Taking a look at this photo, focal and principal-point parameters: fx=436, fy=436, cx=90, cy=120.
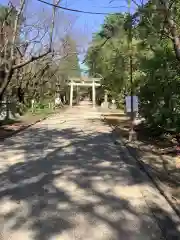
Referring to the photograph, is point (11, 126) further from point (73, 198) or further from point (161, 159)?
point (73, 198)

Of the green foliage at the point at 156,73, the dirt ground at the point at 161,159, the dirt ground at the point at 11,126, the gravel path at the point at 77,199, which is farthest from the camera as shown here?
the dirt ground at the point at 11,126

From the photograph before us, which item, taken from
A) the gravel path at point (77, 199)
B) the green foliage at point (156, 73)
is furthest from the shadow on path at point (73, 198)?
the green foliage at point (156, 73)

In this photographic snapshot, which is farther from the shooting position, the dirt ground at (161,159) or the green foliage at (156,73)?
the green foliage at (156,73)

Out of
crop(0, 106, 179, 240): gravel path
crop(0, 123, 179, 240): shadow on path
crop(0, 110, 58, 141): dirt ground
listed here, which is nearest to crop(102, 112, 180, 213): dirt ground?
crop(0, 106, 179, 240): gravel path

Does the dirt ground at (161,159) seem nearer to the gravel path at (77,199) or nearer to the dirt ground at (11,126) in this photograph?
the gravel path at (77,199)

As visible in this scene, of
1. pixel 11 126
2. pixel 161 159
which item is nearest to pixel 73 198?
pixel 161 159

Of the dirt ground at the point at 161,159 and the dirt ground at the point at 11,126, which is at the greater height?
the dirt ground at the point at 161,159

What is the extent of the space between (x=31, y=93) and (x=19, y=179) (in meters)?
39.8

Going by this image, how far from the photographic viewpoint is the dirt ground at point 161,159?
8.64 metres

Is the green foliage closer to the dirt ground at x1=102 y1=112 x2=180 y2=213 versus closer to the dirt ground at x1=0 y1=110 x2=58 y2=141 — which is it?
the dirt ground at x1=102 y1=112 x2=180 y2=213

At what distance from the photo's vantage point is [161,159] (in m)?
12.7

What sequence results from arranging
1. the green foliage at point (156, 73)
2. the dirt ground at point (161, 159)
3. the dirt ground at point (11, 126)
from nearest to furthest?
1. the dirt ground at point (161, 159)
2. the green foliage at point (156, 73)
3. the dirt ground at point (11, 126)

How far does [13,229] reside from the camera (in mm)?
5590

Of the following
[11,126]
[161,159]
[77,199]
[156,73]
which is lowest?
[11,126]
